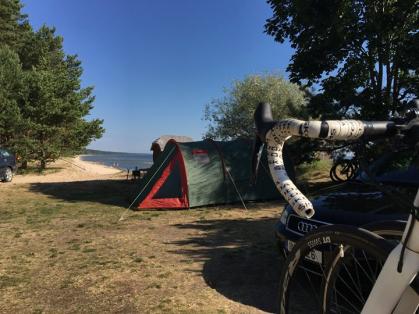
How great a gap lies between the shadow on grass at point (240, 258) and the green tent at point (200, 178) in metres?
2.22

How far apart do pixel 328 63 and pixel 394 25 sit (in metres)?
2.16

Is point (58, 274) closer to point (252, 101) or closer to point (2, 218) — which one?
point (2, 218)

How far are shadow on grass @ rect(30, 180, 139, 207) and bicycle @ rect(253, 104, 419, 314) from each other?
10.5 meters

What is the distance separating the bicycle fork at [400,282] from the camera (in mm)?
1449

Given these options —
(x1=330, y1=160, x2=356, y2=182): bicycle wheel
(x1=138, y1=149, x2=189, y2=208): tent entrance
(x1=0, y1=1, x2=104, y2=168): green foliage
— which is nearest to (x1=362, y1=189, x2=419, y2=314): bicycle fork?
(x1=330, y1=160, x2=356, y2=182): bicycle wheel

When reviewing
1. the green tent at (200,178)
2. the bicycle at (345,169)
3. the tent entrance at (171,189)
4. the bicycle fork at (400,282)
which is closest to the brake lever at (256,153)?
the bicycle fork at (400,282)

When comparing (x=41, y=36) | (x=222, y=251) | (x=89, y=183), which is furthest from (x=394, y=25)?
(x=41, y=36)

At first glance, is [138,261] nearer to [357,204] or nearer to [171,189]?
[357,204]

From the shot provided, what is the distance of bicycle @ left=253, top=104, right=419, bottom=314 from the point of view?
1.45 metres

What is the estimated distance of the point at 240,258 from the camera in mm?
6527

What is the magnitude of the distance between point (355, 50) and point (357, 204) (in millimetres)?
9322

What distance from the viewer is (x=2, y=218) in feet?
33.3

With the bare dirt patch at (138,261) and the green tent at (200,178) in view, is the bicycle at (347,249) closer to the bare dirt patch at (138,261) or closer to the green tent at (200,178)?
the bare dirt patch at (138,261)

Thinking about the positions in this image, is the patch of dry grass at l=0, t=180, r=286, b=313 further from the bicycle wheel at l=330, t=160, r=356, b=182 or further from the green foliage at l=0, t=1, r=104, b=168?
the green foliage at l=0, t=1, r=104, b=168
